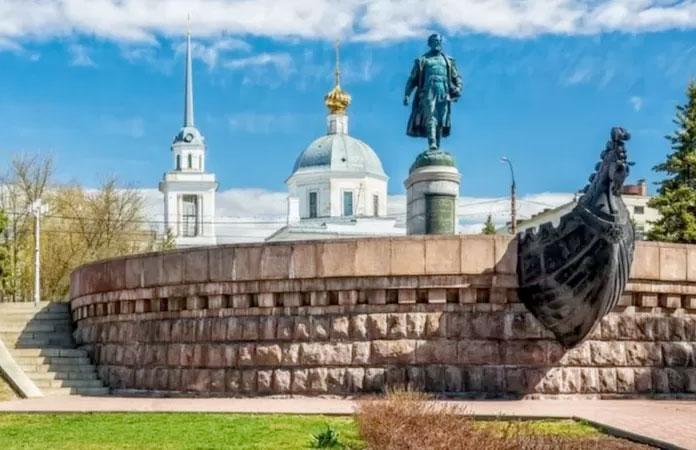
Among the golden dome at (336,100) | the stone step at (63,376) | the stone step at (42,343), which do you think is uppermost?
the golden dome at (336,100)

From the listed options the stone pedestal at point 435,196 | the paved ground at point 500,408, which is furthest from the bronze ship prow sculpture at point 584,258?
the stone pedestal at point 435,196

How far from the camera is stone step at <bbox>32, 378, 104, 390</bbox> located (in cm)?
1669

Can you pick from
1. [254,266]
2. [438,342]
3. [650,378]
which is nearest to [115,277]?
[254,266]

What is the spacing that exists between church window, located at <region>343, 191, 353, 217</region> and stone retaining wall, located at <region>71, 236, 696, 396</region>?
56440 mm

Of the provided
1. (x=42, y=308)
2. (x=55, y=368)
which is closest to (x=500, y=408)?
(x=55, y=368)

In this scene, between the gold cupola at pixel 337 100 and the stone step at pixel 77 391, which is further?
the gold cupola at pixel 337 100

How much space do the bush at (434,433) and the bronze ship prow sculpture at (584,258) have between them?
12.4 feet

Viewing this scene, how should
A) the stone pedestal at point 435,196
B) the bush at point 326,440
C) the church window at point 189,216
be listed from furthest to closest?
the church window at point 189,216
the stone pedestal at point 435,196
the bush at point 326,440

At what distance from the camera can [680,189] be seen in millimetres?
35938

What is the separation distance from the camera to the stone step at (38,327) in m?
19.7

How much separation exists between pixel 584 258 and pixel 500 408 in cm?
237

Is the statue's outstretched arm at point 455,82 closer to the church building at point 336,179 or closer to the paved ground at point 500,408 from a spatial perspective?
the paved ground at point 500,408

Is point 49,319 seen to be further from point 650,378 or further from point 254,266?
point 650,378

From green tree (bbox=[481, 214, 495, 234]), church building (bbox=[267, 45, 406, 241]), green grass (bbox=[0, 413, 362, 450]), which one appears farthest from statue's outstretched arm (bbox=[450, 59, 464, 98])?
church building (bbox=[267, 45, 406, 241])
